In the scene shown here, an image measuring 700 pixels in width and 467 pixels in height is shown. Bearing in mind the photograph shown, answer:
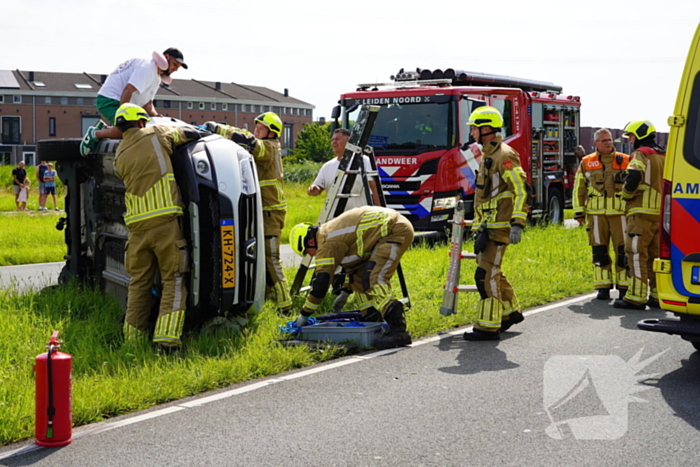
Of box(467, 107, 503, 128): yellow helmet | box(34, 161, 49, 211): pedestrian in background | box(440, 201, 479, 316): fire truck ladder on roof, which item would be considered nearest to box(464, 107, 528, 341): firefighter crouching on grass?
box(467, 107, 503, 128): yellow helmet

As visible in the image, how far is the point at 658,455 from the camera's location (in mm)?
4668

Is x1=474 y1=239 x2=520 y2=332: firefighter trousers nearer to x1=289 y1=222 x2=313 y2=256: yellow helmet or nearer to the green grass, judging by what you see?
x1=289 y1=222 x2=313 y2=256: yellow helmet

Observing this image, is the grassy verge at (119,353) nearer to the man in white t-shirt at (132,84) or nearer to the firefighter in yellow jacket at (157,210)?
the firefighter in yellow jacket at (157,210)

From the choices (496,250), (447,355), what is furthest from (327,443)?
(496,250)

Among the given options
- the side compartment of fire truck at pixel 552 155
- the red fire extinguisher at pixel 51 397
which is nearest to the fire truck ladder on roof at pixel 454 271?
the red fire extinguisher at pixel 51 397

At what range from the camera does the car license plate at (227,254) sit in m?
7.27

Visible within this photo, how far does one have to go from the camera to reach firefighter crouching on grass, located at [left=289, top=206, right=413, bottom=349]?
7480mm

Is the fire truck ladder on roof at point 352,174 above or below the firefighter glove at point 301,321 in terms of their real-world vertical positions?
above

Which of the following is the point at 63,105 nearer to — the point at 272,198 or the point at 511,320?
the point at 272,198

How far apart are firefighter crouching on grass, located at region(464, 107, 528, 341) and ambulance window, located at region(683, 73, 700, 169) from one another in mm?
1811

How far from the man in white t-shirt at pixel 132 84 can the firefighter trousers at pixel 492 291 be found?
138 inches

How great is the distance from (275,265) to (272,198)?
72 centimetres

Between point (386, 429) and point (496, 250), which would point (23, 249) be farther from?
point (386, 429)

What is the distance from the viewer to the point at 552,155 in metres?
19.2
